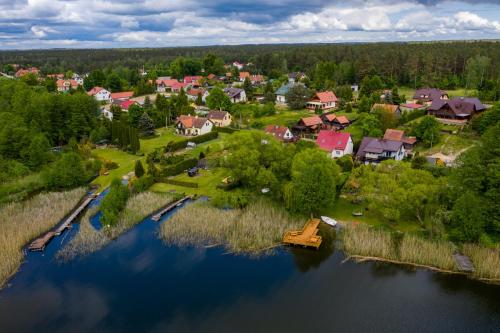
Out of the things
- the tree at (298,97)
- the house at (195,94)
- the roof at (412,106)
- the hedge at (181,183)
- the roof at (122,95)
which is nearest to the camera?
the hedge at (181,183)

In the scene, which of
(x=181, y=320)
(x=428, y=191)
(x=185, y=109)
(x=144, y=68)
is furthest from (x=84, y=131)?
(x=144, y=68)

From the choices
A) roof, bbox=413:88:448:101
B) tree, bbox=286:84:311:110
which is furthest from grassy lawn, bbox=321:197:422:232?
roof, bbox=413:88:448:101

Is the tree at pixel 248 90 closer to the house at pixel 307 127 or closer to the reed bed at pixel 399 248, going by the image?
the house at pixel 307 127

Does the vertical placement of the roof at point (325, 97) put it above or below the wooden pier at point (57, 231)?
above

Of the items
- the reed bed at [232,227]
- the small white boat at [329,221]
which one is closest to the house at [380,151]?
the small white boat at [329,221]

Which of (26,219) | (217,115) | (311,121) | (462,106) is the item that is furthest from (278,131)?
(26,219)

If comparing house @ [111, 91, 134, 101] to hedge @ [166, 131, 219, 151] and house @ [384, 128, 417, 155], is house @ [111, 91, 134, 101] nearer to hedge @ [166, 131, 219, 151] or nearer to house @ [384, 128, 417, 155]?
hedge @ [166, 131, 219, 151]
